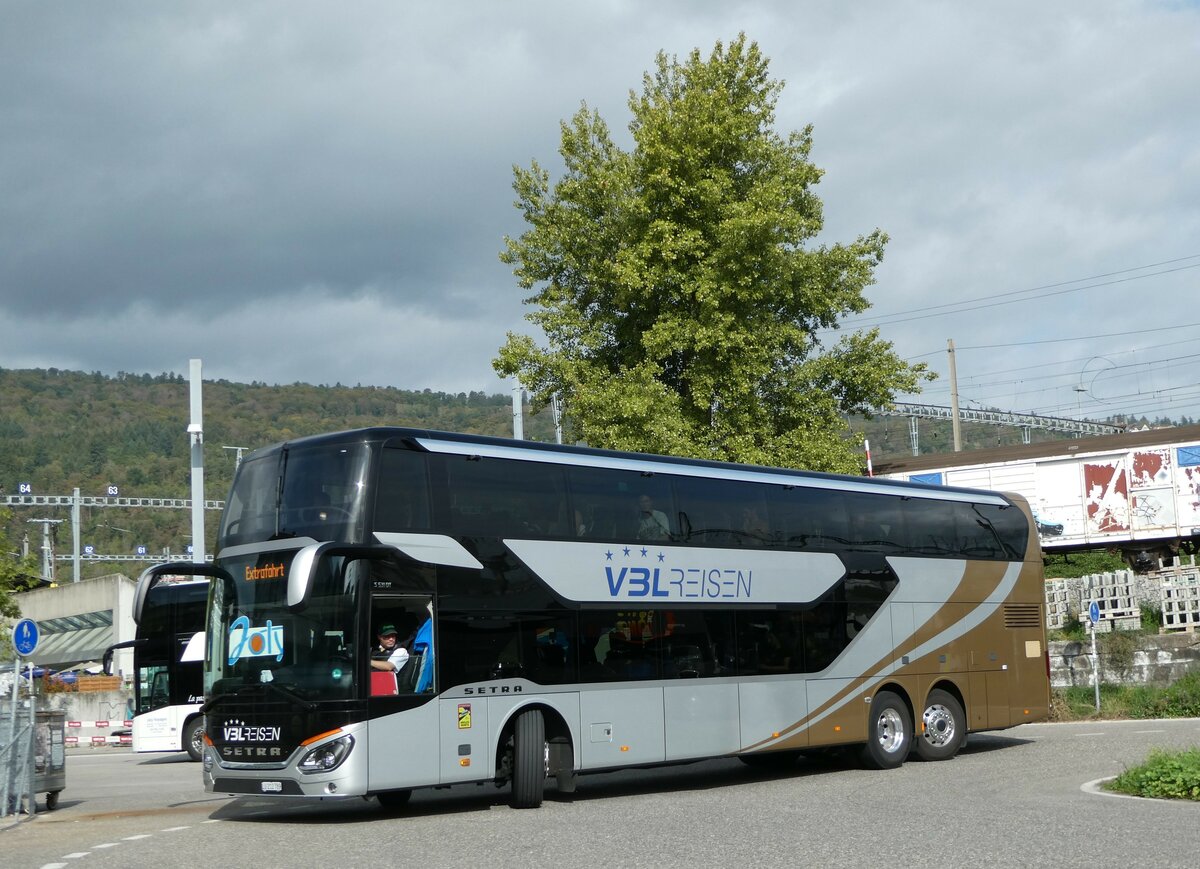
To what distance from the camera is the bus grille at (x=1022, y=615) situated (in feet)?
70.6

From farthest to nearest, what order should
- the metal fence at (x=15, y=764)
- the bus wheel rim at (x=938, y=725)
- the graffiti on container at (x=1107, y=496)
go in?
the graffiti on container at (x=1107, y=496) < the bus wheel rim at (x=938, y=725) < the metal fence at (x=15, y=764)

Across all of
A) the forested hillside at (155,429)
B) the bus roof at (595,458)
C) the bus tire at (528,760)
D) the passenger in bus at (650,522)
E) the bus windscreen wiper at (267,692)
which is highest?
the forested hillside at (155,429)

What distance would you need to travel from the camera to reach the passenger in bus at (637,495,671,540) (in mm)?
16453

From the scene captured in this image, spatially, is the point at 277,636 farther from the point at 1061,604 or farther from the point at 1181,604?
the point at 1061,604

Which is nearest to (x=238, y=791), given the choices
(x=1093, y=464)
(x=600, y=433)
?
(x=600, y=433)

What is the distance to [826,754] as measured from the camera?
20375 millimetres

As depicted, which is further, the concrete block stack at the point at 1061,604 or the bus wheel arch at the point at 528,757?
the concrete block stack at the point at 1061,604

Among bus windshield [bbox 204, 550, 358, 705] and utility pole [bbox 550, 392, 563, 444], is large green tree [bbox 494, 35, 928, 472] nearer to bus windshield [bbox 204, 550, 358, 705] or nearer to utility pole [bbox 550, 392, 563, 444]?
utility pole [bbox 550, 392, 563, 444]

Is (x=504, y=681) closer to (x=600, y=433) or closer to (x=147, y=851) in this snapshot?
(x=147, y=851)

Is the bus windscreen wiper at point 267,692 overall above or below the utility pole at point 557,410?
below

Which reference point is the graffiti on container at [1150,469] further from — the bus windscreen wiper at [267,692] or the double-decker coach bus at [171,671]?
the bus windscreen wiper at [267,692]

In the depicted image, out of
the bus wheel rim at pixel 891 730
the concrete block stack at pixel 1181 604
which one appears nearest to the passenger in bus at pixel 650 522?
the bus wheel rim at pixel 891 730

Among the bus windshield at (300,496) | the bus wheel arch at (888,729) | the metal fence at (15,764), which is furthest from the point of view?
the bus wheel arch at (888,729)

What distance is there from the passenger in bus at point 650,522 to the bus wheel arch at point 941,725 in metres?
5.97
